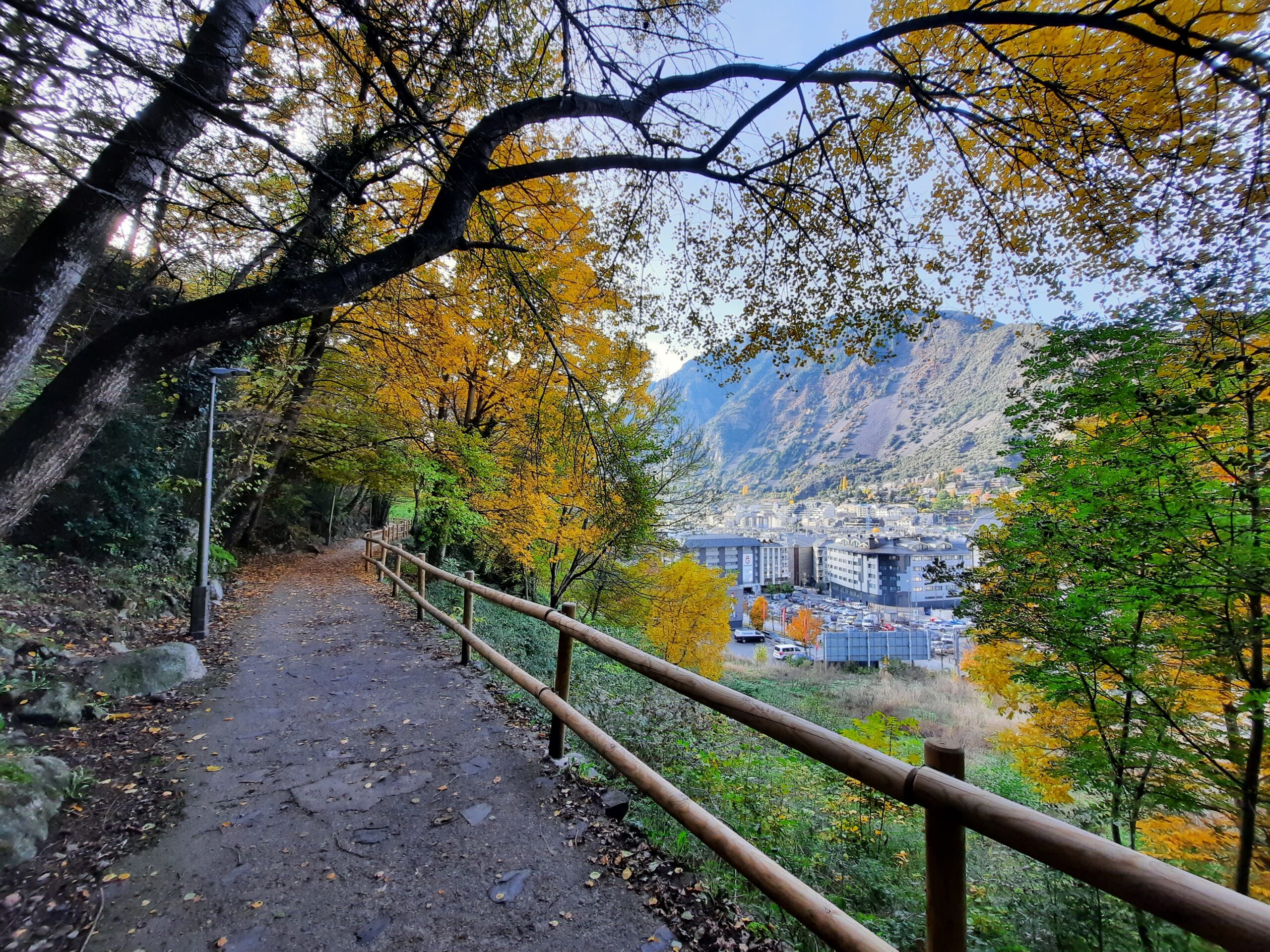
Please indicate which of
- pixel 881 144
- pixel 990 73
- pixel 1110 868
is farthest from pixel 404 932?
pixel 881 144

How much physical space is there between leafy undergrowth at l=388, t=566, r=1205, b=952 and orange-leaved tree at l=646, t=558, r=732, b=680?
889 cm

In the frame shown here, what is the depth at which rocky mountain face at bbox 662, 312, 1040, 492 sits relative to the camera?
11195mm

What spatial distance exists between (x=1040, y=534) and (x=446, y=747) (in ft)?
20.3

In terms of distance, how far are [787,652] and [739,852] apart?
36.3 metres

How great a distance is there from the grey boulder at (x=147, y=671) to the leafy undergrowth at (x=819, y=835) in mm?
3144

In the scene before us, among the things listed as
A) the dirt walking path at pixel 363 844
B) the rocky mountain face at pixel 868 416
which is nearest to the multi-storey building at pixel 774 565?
the rocky mountain face at pixel 868 416

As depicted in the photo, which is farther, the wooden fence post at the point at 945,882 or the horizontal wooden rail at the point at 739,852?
the horizontal wooden rail at the point at 739,852

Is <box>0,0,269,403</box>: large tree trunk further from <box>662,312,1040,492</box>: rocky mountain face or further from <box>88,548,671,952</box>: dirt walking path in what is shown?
<box>662,312,1040,492</box>: rocky mountain face

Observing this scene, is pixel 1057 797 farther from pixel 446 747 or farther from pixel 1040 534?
pixel 446 747

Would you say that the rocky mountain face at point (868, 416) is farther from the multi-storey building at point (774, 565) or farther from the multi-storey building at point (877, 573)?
the multi-storey building at point (774, 565)

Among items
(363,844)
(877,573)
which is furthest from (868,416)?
(363,844)

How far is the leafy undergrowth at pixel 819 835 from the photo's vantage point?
2691 millimetres

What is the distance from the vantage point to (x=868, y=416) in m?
68.2

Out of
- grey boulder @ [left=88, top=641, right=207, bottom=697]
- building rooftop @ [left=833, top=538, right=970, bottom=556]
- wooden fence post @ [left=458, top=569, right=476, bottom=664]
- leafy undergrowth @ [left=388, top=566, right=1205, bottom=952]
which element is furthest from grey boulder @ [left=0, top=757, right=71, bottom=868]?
building rooftop @ [left=833, top=538, right=970, bottom=556]
